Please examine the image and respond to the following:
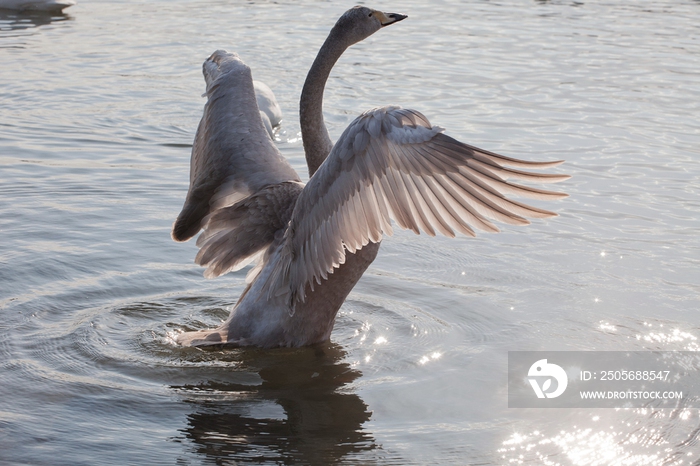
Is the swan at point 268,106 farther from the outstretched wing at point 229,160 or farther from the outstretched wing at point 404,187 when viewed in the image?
the outstretched wing at point 404,187

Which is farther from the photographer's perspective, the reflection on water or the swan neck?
the swan neck

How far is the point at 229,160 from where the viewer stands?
587 centimetres

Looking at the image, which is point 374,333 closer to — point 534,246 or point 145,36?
point 534,246

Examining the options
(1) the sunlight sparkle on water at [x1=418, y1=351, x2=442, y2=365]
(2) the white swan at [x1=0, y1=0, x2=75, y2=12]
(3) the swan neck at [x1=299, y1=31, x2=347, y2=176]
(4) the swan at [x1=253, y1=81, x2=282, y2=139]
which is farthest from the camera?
(2) the white swan at [x1=0, y1=0, x2=75, y2=12]

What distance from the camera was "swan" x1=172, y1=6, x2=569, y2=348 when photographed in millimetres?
4215

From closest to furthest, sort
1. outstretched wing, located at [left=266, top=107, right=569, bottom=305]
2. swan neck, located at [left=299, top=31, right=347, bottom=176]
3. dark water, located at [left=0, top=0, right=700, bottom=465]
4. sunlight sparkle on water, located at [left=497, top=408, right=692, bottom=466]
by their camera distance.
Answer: outstretched wing, located at [left=266, top=107, right=569, bottom=305]
sunlight sparkle on water, located at [left=497, top=408, right=692, bottom=466]
dark water, located at [left=0, top=0, right=700, bottom=465]
swan neck, located at [left=299, top=31, right=347, bottom=176]

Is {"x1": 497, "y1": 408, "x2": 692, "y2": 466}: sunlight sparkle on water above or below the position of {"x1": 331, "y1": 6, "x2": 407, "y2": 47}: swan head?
below

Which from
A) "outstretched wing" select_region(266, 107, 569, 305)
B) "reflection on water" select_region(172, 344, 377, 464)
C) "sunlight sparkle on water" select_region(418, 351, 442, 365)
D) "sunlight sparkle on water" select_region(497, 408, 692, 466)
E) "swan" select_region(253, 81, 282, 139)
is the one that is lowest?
"reflection on water" select_region(172, 344, 377, 464)

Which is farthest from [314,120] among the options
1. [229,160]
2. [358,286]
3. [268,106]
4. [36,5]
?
[36,5]

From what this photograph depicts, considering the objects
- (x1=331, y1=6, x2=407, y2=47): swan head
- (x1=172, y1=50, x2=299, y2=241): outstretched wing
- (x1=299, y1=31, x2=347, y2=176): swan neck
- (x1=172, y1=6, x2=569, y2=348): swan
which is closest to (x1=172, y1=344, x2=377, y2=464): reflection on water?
(x1=172, y1=6, x2=569, y2=348): swan

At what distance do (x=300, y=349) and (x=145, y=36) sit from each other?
34.0 ft

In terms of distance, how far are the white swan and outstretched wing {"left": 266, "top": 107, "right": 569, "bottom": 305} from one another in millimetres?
12895

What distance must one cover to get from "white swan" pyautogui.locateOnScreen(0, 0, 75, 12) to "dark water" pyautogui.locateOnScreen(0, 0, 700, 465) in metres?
3.39

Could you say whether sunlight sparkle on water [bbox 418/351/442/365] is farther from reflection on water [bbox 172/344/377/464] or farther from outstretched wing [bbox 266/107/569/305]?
outstretched wing [bbox 266/107/569/305]
